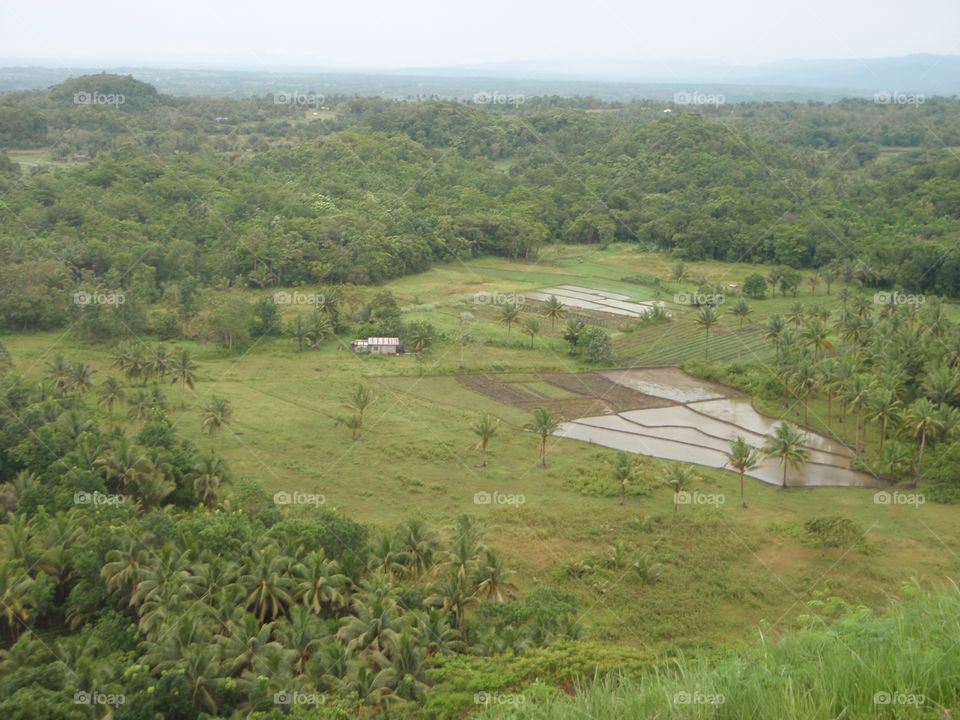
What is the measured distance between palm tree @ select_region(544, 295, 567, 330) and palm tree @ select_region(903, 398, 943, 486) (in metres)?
17.2

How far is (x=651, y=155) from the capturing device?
2822 inches

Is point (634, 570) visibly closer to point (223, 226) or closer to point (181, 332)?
point (181, 332)

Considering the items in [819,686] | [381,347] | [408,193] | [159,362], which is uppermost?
[819,686]

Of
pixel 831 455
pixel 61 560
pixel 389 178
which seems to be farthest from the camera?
pixel 389 178

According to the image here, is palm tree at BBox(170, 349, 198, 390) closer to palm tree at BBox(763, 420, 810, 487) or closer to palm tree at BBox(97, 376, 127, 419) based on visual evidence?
palm tree at BBox(97, 376, 127, 419)

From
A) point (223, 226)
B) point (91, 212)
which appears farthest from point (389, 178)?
point (91, 212)

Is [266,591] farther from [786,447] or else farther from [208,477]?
[786,447]

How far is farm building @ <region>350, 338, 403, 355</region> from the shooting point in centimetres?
3538

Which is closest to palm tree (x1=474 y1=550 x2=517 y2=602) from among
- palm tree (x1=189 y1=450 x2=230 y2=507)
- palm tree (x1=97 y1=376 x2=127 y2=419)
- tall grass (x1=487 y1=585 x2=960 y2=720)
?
palm tree (x1=189 y1=450 x2=230 y2=507)

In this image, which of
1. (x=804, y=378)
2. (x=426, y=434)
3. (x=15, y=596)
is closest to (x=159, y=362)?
(x=426, y=434)

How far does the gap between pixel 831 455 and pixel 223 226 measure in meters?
37.6

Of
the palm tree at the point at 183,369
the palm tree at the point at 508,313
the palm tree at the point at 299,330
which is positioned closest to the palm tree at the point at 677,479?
the palm tree at the point at 183,369

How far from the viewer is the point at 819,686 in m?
5.62

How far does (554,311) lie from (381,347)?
806 centimetres
